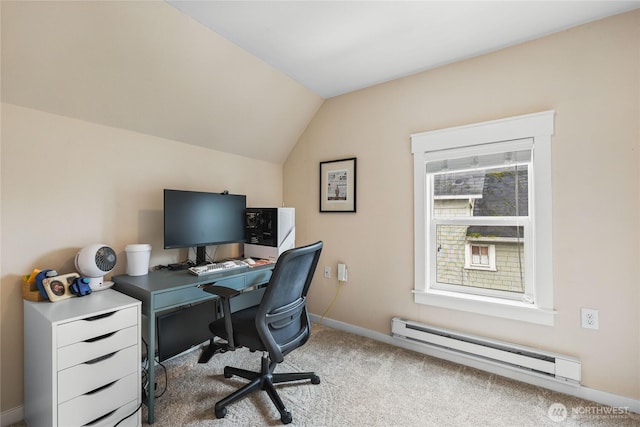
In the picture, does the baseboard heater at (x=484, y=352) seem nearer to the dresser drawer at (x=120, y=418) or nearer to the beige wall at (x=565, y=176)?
the beige wall at (x=565, y=176)

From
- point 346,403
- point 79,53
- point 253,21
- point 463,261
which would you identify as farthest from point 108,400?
point 463,261

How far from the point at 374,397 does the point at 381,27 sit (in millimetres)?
2403

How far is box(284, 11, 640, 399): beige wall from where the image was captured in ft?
5.49

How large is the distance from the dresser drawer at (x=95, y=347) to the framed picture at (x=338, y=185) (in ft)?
6.32

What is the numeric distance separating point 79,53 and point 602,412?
12.1 ft

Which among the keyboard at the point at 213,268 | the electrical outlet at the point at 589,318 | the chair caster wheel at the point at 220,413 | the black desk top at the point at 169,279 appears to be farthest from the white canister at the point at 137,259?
the electrical outlet at the point at 589,318

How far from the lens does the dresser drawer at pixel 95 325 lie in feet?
4.16

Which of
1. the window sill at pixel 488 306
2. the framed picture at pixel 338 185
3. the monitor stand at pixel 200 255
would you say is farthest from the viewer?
the framed picture at pixel 338 185

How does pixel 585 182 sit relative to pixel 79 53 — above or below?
below

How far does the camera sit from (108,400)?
1.39 metres

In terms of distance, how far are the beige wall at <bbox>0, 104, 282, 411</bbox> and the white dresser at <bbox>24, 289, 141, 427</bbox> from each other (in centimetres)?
19

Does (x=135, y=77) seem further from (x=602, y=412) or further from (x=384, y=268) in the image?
(x=602, y=412)

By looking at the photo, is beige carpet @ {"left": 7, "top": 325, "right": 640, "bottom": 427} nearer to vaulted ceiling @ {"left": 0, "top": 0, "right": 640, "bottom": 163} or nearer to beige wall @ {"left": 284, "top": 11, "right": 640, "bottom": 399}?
beige wall @ {"left": 284, "top": 11, "right": 640, "bottom": 399}

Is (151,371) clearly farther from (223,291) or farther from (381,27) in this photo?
(381,27)
